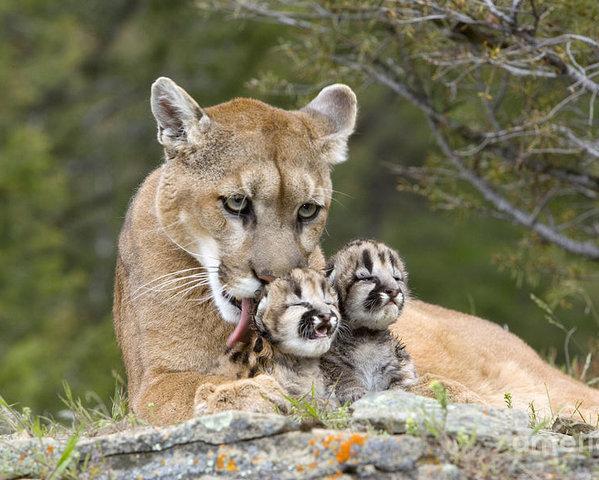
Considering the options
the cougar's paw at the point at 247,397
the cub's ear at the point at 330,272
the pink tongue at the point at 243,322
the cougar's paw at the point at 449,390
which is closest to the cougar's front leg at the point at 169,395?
the cougar's paw at the point at 247,397

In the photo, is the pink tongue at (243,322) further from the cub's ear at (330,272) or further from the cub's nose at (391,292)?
the cub's nose at (391,292)

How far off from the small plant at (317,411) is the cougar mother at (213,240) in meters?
0.16

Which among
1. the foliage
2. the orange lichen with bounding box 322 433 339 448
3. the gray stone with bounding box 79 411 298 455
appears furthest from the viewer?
the foliage

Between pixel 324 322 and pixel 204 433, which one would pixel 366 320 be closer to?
pixel 324 322

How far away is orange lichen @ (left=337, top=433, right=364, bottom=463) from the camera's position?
6059 millimetres

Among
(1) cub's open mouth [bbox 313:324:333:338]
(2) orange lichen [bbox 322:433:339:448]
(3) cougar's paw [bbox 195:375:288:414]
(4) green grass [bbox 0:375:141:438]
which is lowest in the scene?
(4) green grass [bbox 0:375:141:438]

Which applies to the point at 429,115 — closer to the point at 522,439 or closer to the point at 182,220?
the point at 182,220

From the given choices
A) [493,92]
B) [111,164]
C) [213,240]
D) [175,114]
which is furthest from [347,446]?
[111,164]

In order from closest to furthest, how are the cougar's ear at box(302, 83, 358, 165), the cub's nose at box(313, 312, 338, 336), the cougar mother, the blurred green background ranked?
the cub's nose at box(313, 312, 338, 336), the cougar mother, the cougar's ear at box(302, 83, 358, 165), the blurred green background

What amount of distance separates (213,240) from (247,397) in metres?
1.34

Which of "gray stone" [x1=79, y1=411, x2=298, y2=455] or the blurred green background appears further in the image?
the blurred green background

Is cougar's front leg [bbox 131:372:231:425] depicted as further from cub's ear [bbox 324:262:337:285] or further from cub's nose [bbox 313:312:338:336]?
cub's ear [bbox 324:262:337:285]

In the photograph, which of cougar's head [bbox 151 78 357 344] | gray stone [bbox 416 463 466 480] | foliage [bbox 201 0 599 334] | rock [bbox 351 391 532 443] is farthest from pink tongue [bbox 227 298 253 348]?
foliage [bbox 201 0 599 334]

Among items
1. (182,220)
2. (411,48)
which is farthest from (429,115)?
(182,220)
